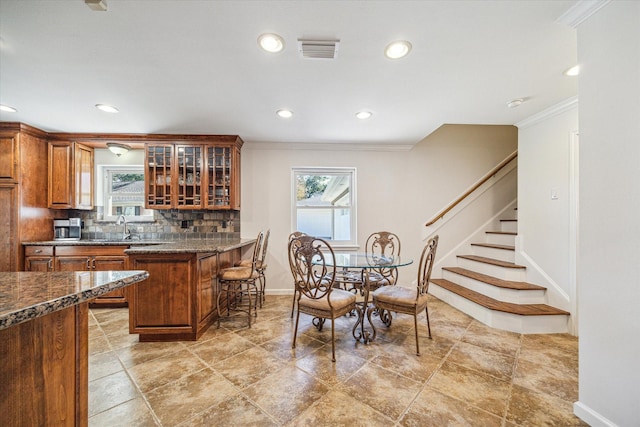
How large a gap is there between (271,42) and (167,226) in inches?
130

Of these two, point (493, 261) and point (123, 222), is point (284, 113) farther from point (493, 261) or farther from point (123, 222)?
point (493, 261)

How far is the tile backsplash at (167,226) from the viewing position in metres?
3.74

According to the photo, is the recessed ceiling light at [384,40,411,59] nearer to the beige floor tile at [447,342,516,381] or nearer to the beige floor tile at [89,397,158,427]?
the beige floor tile at [447,342,516,381]

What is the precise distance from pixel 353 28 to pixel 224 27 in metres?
0.82

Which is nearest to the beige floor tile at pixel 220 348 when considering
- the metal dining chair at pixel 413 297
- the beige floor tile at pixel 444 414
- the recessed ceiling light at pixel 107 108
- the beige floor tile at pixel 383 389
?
the beige floor tile at pixel 383 389

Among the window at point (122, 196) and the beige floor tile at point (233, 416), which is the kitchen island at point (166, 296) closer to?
the beige floor tile at point (233, 416)

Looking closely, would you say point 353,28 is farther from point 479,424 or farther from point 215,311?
point 215,311

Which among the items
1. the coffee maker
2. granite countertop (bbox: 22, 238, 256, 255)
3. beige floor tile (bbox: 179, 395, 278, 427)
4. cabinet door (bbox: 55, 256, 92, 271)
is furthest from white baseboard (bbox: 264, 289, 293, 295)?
the coffee maker

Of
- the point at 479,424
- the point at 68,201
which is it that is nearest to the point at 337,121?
the point at 479,424

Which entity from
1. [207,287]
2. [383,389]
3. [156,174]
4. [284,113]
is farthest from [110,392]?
[284,113]

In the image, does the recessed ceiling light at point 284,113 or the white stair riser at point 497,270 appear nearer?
the recessed ceiling light at point 284,113

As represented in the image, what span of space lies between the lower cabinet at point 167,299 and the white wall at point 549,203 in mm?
3769

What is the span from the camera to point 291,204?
154 inches

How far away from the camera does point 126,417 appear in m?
1.44
